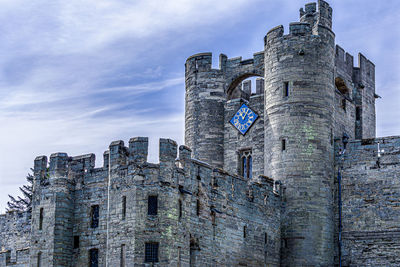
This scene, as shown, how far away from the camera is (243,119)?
49.2 m

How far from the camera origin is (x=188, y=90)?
51750 millimetres

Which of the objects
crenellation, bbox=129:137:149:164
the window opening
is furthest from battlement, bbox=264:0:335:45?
crenellation, bbox=129:137:149:164

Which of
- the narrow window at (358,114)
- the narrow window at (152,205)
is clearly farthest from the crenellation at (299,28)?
the narrow window at (152,205)

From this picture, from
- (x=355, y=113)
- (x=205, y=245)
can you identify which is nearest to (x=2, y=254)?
(x=205, y=245)

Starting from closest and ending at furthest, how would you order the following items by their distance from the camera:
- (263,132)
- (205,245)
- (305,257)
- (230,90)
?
(205,245) → (305,257) → (263,132) → (230,90)

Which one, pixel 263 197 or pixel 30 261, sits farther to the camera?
pixel 263 197

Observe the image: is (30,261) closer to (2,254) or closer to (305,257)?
(2,254)

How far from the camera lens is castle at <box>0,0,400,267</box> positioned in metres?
37.6

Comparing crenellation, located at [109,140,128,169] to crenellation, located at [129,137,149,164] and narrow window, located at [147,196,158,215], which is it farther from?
narrow window, located at [147,196,158,215]

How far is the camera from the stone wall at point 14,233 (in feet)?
149

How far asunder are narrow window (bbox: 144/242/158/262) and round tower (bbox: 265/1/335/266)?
962 cm

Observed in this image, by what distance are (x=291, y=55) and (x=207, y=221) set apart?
11312 millimetres

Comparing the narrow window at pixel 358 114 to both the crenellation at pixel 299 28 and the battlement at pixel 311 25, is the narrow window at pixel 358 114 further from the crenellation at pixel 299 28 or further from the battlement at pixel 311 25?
the crenellation at pixel 299 28

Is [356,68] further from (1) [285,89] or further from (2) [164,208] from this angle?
(2) [164,208]
